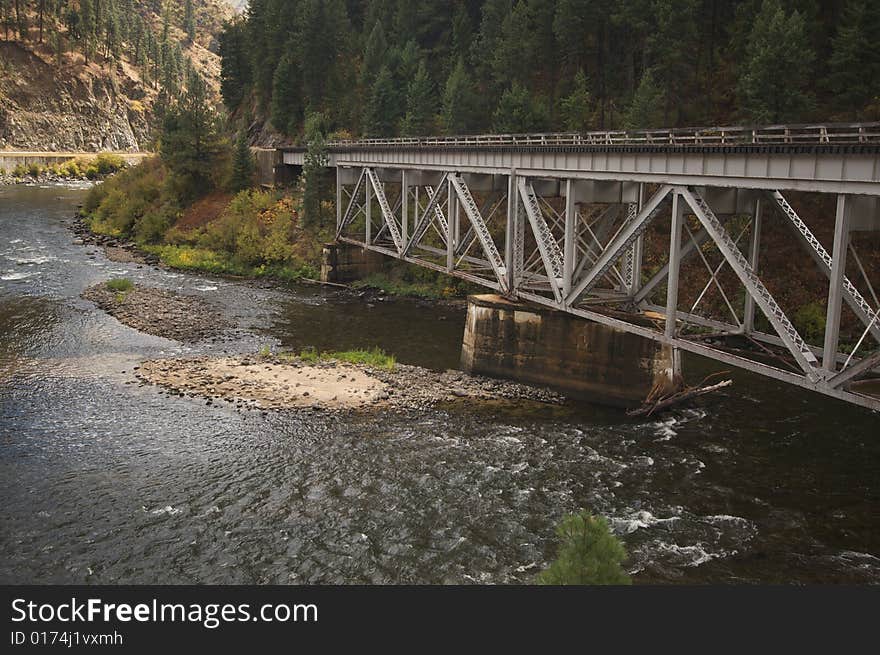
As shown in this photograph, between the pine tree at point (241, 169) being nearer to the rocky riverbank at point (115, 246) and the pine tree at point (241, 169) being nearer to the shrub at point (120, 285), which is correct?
the rocky riverbank at point (115, 246)

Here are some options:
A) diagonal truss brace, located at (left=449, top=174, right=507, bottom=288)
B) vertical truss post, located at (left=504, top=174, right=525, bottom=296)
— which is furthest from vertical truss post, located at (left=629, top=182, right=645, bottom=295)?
diagonal truss brace, located at (left=449, top=174, right=507, bottom=288)

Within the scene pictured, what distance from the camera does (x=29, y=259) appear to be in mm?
66562

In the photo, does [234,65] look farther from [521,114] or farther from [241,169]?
[521,114]

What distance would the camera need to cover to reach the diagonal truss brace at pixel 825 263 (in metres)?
20.9

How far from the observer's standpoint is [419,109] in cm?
7688

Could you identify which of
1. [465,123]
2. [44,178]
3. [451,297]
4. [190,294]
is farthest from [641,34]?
[44,178]

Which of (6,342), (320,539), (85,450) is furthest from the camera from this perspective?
(6,342)

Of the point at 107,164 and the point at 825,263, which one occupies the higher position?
the point at 107,164

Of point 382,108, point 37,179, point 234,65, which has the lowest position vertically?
point 37,179

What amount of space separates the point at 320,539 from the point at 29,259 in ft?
177

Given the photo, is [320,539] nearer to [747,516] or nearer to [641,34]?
[747,516]

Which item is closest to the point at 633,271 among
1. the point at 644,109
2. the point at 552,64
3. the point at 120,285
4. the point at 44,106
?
the point at 644,109

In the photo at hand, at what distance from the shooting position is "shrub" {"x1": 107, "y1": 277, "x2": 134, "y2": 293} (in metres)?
54.5

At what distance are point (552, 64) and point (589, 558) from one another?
66359 mm
